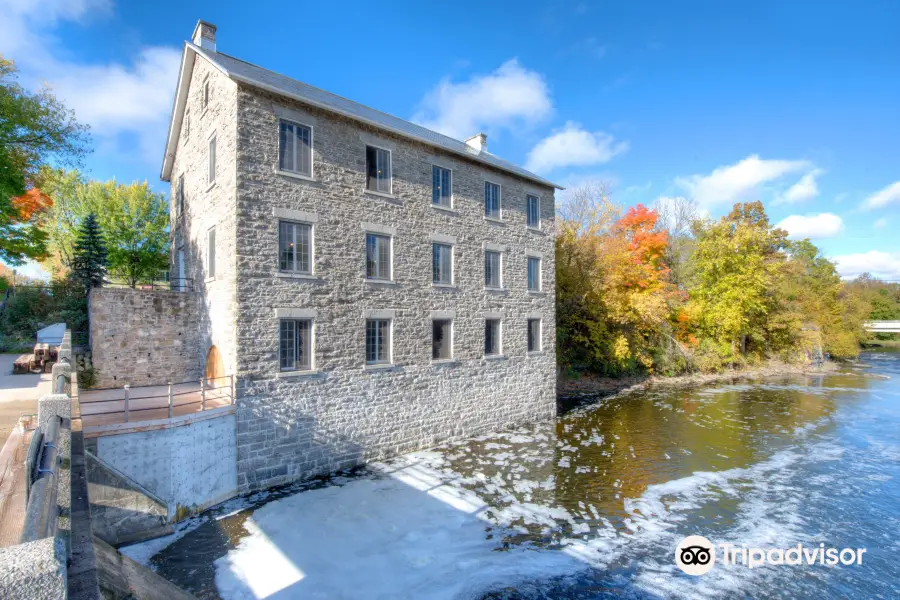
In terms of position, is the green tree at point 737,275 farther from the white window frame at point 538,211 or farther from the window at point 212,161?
the window at point 212,161

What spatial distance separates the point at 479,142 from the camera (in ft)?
68.6

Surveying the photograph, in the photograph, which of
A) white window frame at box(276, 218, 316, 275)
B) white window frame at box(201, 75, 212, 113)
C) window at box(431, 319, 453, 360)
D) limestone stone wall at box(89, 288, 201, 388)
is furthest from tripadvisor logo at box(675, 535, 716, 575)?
white window frame at box(201, 75, 212, 113)

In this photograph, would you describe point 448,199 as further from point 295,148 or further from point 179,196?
point 179,196

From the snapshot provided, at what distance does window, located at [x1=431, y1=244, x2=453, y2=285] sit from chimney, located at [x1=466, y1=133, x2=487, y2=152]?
777 centimetres

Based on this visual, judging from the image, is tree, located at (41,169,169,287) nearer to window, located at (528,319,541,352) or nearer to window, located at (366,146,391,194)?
window, located at (366,146,391,194)

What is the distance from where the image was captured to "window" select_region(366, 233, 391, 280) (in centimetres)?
1328

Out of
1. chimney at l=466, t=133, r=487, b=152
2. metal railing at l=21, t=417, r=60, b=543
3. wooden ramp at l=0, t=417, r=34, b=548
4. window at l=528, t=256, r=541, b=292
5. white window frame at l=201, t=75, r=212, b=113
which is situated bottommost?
wooden ramp at l=0, t=417, r=34, b=548

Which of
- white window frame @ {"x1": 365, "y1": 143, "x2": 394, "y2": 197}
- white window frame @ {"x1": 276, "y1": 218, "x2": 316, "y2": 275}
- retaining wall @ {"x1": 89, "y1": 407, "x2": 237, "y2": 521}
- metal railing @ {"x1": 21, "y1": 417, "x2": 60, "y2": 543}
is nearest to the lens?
metal railing @ {"x1": 21, "y1": 417, "x2": 60, "y2": 543}

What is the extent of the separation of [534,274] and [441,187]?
6028mm

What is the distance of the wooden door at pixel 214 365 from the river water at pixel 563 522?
11.3 ft

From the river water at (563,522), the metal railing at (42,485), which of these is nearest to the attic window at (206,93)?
the metal railing at (42,485)

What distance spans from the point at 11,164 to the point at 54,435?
1597cm

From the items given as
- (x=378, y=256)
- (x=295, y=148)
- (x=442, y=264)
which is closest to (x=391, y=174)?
(x=378, y=256)

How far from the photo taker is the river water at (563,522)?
766cm
